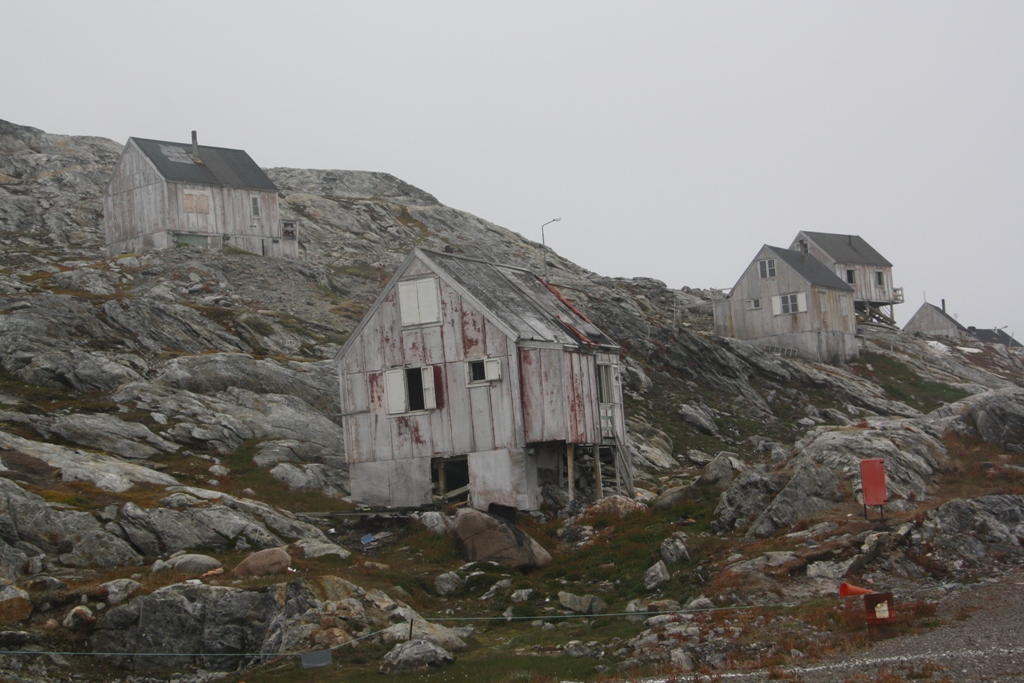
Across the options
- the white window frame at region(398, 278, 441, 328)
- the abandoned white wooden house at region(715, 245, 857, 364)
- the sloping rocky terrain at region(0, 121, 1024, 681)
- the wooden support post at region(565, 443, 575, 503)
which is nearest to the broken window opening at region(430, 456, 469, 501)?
the sloping rocky terrain at region(0, 121, 1024, 681)

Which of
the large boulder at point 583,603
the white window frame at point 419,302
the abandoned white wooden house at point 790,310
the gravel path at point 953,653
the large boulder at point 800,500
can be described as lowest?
the gravel path at point 953,653

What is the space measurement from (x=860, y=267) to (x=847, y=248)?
209cm

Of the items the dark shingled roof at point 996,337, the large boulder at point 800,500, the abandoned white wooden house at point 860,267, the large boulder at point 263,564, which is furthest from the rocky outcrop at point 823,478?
the dark shingled roof at point 996,337

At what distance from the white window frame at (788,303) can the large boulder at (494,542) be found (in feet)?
156

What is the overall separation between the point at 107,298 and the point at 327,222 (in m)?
39.6

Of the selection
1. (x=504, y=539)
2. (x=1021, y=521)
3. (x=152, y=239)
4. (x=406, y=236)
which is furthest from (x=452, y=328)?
(x=406, y=236)

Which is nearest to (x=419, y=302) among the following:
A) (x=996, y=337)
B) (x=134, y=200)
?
(x=134, y=200)

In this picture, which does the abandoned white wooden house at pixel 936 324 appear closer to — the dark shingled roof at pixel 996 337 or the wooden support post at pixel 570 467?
the dark shingled roof at pixel 996 337

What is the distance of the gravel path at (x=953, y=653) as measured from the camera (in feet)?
56.7

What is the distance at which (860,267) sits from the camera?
303 feet

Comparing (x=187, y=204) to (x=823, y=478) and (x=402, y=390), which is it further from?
(x=823, y=478)

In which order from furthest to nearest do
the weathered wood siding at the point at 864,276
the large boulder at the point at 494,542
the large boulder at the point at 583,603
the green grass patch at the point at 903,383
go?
the weathered wood siding at the point at 864,276
the green grass patch at the point at 903,383
the large boulder at the point at 494,542
the large boulder at the point at 583,603

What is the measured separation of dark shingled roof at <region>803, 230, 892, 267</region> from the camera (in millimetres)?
91250

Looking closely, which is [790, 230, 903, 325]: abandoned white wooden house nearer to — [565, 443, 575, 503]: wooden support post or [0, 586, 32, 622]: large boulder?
[565, 443, 575, 503]: wooden support post
